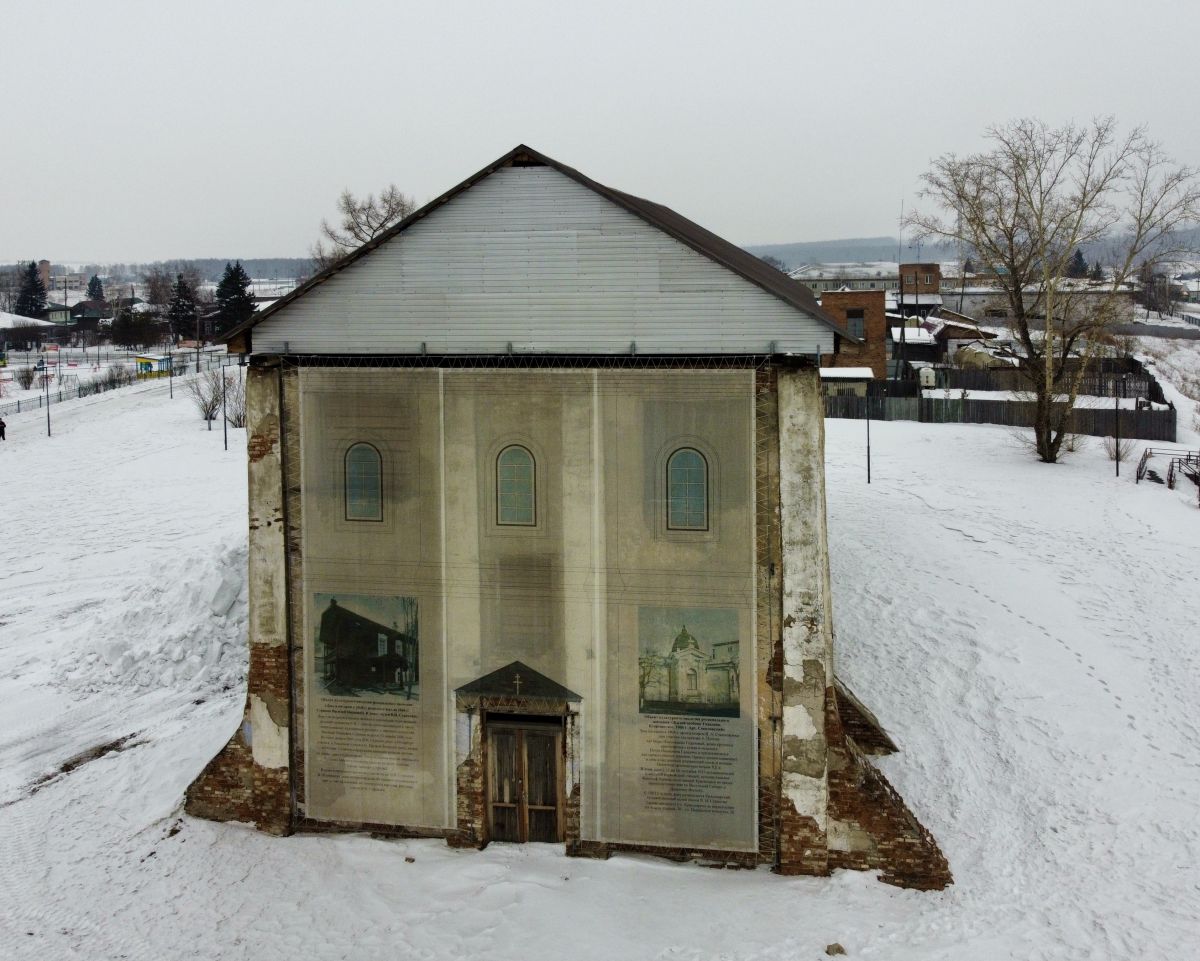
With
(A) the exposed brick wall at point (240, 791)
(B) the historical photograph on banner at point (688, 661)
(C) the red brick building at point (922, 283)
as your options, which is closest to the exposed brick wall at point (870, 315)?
(C) the red brick building at point (922, 283)

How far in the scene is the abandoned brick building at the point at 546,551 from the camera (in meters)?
11.7

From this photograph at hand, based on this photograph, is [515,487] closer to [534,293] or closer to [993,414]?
[534,293]

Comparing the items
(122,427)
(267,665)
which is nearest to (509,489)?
(267,665)

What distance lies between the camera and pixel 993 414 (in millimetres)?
43188

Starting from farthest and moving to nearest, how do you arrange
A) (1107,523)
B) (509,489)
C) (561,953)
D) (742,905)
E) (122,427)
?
1. (122,427)
2. (1107,523)
3. (509,489)
4. (742,905)
5. (561,953)

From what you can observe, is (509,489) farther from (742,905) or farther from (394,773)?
(742,905)

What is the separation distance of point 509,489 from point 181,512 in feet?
68.4

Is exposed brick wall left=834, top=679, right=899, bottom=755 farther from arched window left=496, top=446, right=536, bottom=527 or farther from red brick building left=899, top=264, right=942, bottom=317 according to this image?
red brick building left=899, top=264, right=942, bottom=317

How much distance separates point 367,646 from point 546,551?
263 cm

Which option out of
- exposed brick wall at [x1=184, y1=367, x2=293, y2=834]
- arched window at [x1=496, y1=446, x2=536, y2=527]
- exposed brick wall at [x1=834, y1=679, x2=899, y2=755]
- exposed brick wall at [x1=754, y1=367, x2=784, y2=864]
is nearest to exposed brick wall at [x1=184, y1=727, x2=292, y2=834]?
exposed brick wall at [x1=184, y1=367, x2=293, y2=834]

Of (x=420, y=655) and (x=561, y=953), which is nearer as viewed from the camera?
(x=561, y=953)

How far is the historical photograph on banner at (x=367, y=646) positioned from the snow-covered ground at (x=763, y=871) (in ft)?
6.39

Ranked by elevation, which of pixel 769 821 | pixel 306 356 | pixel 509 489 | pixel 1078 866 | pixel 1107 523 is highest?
pixel 306 356

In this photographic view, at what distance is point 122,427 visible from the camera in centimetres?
4656
